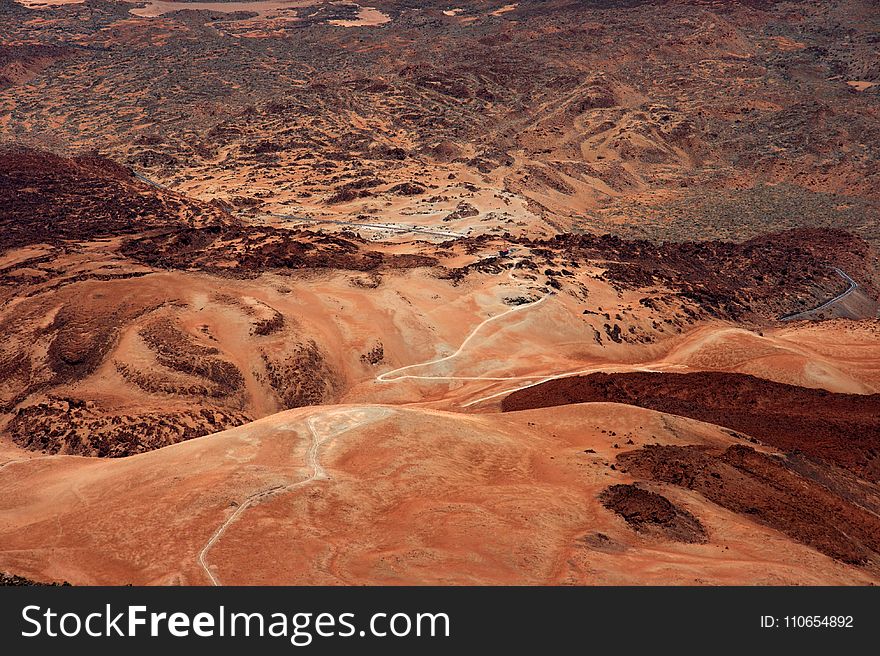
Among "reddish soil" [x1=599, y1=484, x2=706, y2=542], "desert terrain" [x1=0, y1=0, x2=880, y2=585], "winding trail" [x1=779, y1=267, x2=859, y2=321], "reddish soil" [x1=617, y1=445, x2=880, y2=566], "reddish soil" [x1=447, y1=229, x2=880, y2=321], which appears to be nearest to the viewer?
"desert terrain" [x1=0, y1=0, x2=880, y2=585]

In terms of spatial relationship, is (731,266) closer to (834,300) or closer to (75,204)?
(834,300)

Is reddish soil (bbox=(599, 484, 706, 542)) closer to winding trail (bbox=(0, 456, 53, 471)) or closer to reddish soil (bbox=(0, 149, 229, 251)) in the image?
winding trail (bbox=(0, 456, 53, 471))

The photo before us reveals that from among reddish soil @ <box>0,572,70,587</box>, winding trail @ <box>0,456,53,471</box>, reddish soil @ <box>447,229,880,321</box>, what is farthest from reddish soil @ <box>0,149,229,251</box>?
reddish soil @ <box>0,572,70,587</box>

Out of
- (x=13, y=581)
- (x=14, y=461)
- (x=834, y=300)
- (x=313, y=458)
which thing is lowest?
(x=834, y=300)

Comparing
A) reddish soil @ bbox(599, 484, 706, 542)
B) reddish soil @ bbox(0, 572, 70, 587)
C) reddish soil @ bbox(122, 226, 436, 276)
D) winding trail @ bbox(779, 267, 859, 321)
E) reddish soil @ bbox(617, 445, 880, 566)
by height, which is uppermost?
reddish soil @ bbox(122, 226, 436, 276)

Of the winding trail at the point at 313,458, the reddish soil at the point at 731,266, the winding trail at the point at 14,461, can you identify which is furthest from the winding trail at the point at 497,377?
the winding trail at the point at 14,461

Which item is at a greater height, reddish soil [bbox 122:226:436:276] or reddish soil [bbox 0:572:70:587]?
reddish soil [bbox 122:226:436:276]

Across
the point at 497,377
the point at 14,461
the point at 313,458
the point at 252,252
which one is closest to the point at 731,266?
the point at 497,377
